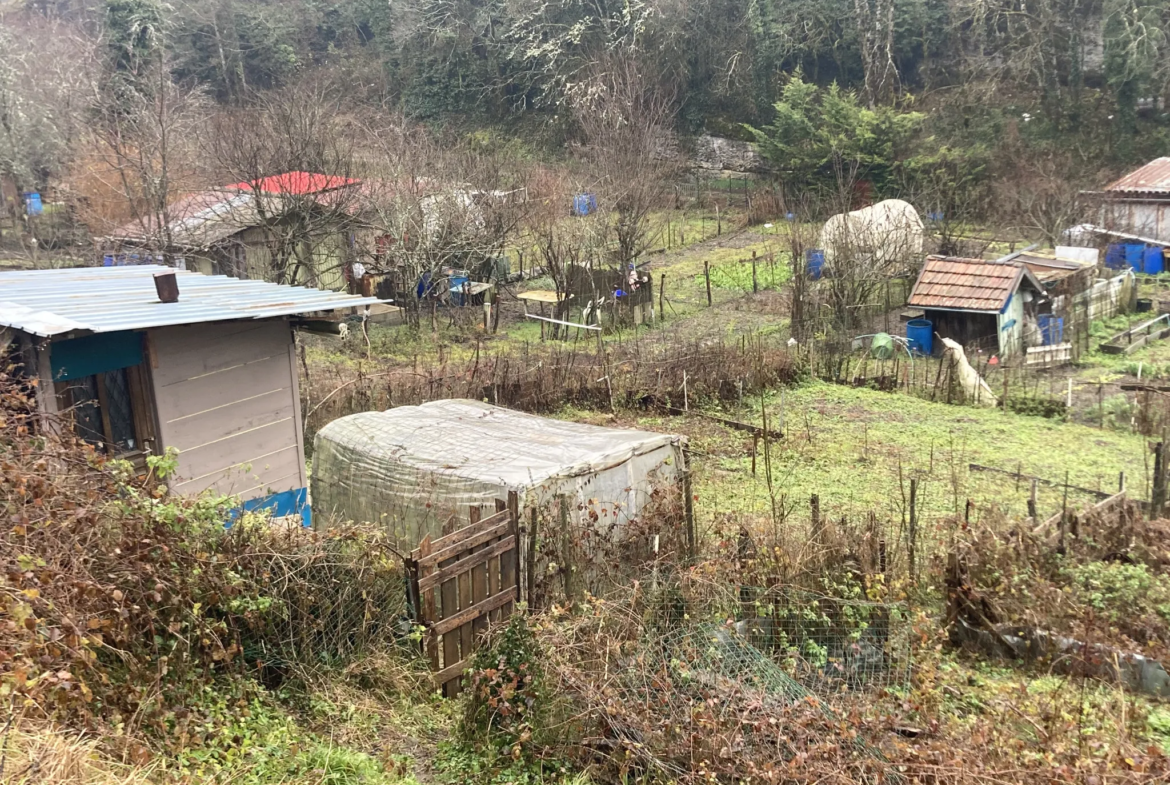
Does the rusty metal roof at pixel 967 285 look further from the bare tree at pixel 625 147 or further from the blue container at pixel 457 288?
the blue container at pixel 457 288

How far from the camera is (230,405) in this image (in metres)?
8.61

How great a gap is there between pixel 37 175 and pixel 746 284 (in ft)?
75.0

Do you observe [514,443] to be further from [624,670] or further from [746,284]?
[746,284]

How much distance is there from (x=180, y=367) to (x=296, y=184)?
37.4ft

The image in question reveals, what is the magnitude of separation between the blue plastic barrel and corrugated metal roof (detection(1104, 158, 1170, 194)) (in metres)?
2.46

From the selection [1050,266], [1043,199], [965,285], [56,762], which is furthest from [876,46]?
[56,762]

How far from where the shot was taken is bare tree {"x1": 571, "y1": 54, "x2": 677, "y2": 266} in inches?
845

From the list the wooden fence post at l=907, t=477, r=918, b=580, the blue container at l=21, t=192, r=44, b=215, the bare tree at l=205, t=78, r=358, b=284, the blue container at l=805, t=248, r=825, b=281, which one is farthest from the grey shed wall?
the blue container at l=21, t=192, r=44, b=215

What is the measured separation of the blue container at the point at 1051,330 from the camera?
18.0 meters

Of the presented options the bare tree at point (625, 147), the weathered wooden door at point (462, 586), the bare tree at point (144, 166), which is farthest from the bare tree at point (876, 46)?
the weathered wooden door at point (462, 586)

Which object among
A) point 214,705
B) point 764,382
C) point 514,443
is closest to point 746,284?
point 764,382

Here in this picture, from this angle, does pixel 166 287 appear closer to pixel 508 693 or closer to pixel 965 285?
pixel 508 693

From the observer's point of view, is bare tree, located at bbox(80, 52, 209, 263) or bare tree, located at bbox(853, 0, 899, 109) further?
bare tree, located at bbox(853, 0, 899, 109)

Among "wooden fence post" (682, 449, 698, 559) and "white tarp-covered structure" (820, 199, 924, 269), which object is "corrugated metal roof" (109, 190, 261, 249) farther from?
"wooden fence post" (682, 449, 698, 559)
